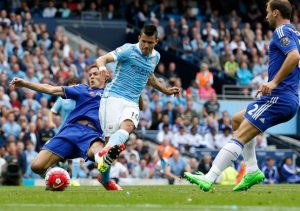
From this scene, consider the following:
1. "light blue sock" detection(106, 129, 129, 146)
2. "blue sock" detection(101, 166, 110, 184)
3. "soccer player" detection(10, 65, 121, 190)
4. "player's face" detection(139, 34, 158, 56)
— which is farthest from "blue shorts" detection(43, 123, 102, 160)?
"player's face" detection(139, 34, 158, 56)

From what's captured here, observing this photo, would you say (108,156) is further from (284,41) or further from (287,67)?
(284,41)

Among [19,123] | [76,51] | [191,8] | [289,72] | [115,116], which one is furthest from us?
[191,8]

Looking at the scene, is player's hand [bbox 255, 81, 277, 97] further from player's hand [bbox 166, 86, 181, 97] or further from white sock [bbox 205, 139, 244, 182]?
player's hand [bbox 166, 86, 181, 97]

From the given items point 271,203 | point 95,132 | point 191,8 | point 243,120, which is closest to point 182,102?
point 191,8

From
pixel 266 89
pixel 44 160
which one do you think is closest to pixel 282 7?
pixel 266 89

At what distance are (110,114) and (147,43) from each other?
1.15 metres

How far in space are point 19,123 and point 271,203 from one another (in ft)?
47.8

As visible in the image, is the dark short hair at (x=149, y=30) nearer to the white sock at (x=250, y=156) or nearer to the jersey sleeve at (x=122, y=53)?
the jersey sleeve at (x=122, y=53)

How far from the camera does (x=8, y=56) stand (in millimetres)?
29359

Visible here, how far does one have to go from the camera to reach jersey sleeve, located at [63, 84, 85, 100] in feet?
54.6

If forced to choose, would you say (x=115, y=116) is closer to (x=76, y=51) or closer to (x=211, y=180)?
(x=211, y=180)

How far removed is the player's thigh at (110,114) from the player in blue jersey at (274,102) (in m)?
1.68

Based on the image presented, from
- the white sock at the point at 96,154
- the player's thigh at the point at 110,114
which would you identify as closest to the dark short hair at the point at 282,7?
the player's thigh at the point at 110,114

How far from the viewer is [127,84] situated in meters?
15.7
